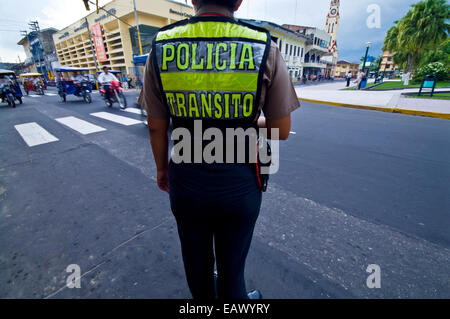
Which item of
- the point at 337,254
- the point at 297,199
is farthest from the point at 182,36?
the point at 297,199

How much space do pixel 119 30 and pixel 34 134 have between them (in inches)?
1488

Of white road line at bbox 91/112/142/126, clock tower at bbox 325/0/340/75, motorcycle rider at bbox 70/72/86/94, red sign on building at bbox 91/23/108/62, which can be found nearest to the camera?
white road line at bbox 91/112/142/126

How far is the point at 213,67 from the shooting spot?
92cm

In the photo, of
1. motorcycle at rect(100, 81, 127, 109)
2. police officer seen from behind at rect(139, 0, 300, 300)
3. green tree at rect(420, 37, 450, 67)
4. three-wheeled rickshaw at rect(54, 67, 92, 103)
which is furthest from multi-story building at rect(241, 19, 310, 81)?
police officer seen from behind at rect(139, 0, 300, 300)

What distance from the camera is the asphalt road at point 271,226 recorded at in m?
1.69

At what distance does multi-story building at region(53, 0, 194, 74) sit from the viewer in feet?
101

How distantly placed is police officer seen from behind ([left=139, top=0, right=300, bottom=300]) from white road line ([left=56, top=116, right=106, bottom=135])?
20.0ft

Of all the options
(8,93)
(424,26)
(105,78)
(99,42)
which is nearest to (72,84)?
(8,93)

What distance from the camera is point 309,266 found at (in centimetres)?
182

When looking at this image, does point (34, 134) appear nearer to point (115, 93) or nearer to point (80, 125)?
point (80, 125)

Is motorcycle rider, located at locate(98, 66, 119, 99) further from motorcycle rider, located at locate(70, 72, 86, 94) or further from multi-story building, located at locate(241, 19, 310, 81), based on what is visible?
multi-story building, located at locate(241, 19, 310, 81)

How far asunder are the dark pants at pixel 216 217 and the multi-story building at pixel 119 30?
88.7ft

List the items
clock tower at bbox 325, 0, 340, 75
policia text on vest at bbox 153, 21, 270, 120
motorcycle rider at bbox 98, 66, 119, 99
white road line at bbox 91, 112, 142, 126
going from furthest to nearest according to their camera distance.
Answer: clock tower at bbox 325, 0, 340, 75 < motorcycle rider at bbox 98, 66, 119, 99 < white road line at bbox 91, 112, 142, 126 < policia text on vest at bbox 153, 21, 270, 120

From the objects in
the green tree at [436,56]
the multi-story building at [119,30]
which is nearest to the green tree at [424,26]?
the green tree at [436,56]
